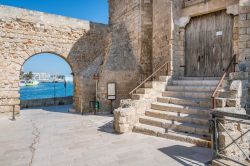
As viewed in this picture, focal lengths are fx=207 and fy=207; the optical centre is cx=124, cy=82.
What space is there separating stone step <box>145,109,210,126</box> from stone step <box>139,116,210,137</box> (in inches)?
5.6

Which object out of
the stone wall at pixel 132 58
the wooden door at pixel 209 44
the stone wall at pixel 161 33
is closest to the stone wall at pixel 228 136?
the wooden door at pixel 209 44

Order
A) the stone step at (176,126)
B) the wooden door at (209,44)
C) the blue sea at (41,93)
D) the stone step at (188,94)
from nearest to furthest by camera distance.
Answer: the stone step at (176,126) < the stone step at (188,94) < the wooden door at (209,44) < the blue sea at (41,93)

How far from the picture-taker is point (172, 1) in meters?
8.65

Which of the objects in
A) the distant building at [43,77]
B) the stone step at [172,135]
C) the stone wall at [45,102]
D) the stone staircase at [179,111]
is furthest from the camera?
the distant building at [43,77]

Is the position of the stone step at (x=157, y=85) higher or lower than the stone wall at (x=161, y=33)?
lower

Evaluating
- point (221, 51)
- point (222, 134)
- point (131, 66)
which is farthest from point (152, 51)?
point (222, 134)

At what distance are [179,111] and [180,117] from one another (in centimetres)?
42

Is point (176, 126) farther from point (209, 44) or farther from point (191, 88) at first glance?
point (209, 44)

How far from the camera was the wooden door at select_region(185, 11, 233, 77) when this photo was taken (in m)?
7.82

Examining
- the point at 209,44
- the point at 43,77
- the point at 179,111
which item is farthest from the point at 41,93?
the point at 43,77

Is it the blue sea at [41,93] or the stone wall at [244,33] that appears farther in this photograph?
the blue sea at [41,93]

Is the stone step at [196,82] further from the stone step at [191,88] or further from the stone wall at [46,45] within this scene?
the stone wall at [46,45]

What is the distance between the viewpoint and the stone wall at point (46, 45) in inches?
391

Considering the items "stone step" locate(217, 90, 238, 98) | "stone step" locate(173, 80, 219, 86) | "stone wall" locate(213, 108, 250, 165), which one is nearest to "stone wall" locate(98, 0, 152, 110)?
"stone step" locate(173, 80, 219, 86)
